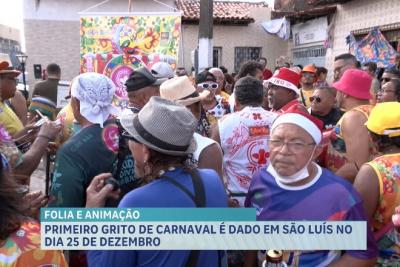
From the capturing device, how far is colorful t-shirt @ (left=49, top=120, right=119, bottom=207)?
87.7 inches

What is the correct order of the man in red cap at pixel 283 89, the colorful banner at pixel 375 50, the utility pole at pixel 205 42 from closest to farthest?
1. the man in red cap at pixel 283 89
2. the colorful banner at pixel 375 50
3. the utility pole at pixel 205 42

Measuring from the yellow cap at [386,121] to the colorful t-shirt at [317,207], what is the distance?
0.45 metres

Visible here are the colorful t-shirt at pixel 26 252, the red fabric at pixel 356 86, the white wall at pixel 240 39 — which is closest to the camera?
the colorful t-shirt at pixel 26 252

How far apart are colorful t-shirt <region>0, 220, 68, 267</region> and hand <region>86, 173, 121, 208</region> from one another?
304mm

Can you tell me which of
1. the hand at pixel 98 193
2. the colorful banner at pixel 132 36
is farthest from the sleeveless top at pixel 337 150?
the colorful banner at pixel 132 36

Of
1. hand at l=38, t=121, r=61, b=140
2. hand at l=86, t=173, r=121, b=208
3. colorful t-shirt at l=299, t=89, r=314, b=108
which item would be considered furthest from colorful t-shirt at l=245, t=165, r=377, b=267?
colorful t-shirt at l=299, t=89, r=314, b=108

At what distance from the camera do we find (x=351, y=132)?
9.91 ft

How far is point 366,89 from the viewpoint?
11.6 ft

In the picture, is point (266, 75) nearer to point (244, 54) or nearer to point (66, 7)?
point (244, 54)

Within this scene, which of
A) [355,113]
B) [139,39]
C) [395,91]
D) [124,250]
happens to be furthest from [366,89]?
[139,39]

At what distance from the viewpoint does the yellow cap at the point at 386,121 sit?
2.29 m

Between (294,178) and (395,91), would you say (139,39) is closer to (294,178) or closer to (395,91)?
(395,91)

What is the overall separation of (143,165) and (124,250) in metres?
0.39
